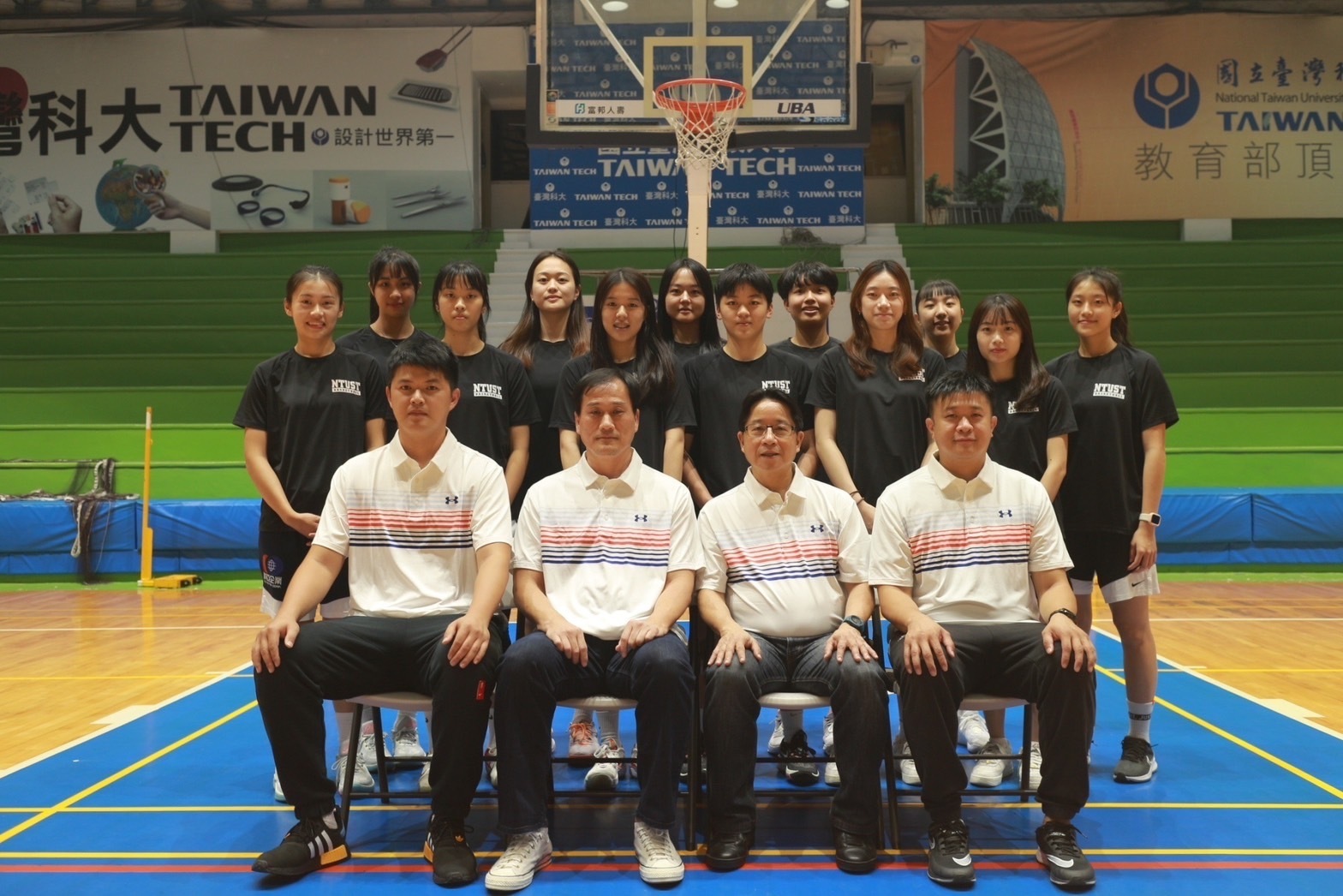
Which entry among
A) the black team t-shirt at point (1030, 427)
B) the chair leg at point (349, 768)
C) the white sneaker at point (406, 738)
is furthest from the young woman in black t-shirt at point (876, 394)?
the white sneaker at point (406, 738)

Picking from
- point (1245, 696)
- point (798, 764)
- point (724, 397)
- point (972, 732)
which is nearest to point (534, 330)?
point (724, 397)

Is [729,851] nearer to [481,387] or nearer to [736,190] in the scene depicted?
[481,387]

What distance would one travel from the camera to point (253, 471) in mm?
3494

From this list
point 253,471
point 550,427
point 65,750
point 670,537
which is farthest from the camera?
point 65,750

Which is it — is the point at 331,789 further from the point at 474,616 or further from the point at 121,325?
the point at 121,325

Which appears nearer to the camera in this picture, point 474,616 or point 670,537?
point 474,616

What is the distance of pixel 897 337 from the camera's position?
3.78 metres

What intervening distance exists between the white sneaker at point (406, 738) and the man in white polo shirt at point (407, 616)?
904 millimetres

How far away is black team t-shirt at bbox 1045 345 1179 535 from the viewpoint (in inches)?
144

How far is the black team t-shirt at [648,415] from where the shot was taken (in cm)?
366

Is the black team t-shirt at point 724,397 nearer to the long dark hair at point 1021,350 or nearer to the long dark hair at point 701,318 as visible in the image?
the long dark hair at point 701,318

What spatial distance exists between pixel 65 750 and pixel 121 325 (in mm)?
9677

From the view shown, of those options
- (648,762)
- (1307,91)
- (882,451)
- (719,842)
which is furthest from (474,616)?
(1307,91)

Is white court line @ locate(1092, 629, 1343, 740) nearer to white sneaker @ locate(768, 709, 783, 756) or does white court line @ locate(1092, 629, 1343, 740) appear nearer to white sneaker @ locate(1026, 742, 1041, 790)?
white sneaker @ locate(1026, 742, 1041, 790)
